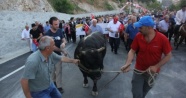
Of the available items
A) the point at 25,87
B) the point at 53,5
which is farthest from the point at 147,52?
the point at 53,5

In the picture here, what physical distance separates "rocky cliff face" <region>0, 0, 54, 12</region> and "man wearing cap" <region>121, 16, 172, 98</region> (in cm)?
1800

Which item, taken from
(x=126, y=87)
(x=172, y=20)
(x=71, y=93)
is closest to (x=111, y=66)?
(x=126, y=87)

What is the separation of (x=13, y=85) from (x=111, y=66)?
3.53 meters

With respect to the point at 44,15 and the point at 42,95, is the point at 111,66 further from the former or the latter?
the point at 44,15

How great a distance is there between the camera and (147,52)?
4672 millimetres

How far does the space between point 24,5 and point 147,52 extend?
71.2ft

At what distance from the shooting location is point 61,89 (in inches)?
278

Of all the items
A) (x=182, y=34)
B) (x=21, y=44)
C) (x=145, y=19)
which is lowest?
(x=21, y=44)

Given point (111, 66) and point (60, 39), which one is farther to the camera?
point (111, 66)

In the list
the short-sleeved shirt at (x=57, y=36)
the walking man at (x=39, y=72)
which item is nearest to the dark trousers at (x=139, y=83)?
the walking man at (x=39, y=72)

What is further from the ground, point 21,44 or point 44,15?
point 44,15

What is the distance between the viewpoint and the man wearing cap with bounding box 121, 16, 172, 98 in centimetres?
455

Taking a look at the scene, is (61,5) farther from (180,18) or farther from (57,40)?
(57,40)

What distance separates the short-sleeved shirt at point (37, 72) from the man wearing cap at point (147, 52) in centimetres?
142
